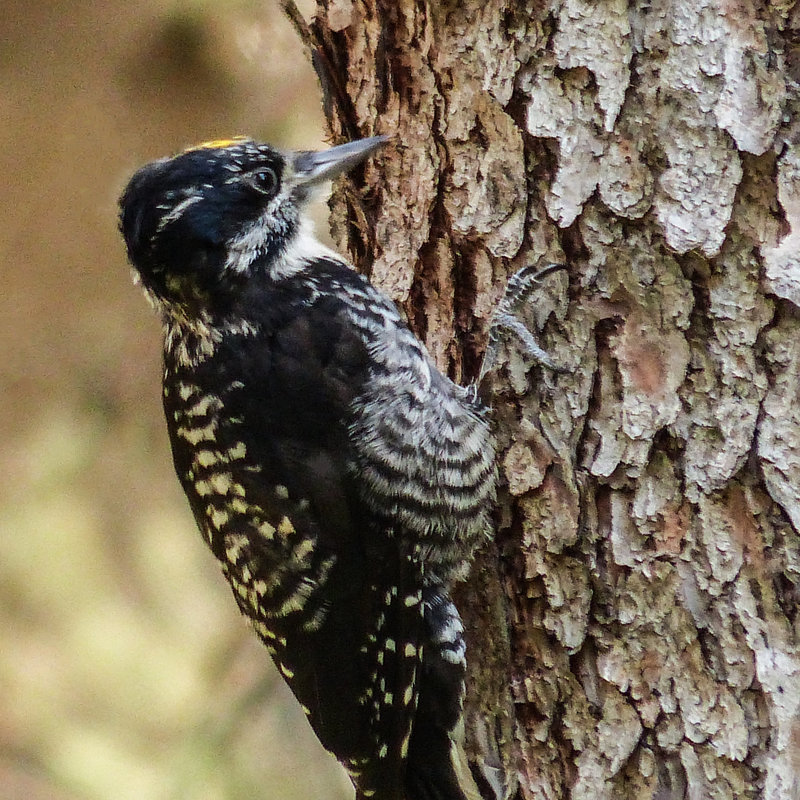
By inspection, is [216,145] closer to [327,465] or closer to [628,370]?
[327,465]

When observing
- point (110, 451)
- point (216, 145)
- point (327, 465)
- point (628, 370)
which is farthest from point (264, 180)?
point (110, 451)

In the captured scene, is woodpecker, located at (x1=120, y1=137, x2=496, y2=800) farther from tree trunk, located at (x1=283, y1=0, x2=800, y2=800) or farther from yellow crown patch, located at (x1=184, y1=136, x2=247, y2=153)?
tree trunk, located at (x1=283, y1=0, x2=800, y2=800)

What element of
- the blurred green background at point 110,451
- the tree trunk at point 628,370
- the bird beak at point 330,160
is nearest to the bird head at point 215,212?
the bird beak at point 330,160

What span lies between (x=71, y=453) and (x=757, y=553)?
228 cm

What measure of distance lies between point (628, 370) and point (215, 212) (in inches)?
39.4

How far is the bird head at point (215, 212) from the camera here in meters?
2.07

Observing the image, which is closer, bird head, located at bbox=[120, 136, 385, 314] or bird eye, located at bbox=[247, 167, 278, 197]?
bird head, located at bbox=[120, 136, 385, 314]

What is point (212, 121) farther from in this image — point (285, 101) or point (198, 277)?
point (198, 277)

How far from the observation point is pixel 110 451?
3281 mm

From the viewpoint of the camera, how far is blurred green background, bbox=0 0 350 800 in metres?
2.44

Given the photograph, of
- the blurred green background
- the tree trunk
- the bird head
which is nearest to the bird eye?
the bird head

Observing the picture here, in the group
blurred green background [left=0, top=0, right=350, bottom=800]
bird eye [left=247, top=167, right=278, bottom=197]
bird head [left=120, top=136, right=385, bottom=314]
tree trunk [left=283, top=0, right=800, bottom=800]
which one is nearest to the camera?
tree trunk [left=283, top=0, right=800, bottom=800]

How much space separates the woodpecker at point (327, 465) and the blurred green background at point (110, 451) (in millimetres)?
484

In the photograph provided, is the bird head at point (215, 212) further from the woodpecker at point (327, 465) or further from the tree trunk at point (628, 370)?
the tree trunk at point (628, 370)
